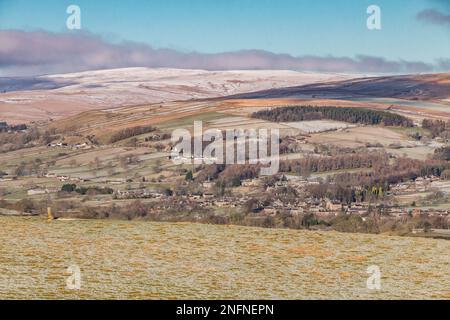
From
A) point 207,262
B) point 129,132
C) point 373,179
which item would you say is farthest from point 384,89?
point 207,262

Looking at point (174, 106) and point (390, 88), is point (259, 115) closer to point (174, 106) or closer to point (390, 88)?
point (174, 106)

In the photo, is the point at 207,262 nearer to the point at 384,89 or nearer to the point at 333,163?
the point at 333,163

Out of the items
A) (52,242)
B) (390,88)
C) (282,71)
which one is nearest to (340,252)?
(52,242)

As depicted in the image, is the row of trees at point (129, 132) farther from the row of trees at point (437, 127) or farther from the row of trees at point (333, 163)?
the row of trees at point (437, 127)

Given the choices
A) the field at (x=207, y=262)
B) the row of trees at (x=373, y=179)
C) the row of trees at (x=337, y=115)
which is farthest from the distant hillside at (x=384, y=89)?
the field at (x=207, y=262)

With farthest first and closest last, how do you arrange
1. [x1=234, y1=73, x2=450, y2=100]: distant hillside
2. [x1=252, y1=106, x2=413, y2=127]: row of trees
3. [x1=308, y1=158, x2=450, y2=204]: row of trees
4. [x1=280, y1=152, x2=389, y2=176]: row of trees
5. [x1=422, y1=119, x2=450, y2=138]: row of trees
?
1. [x1=234, y1=73, x2=450, y2=100]: distant hillside
2. [x1=252, y1=106, x2=413, y2=127]: row of trees
3. [x1=422, y1=119, x2=450, y2=138]: row of trees
4. [x1=280, y1=152, x2=389, y2=176]: row of trees
5. [x1=308, y1=158, x2=450, y2=204]: row of trees

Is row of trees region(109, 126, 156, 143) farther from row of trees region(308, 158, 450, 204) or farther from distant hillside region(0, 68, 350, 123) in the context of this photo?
row of trees region(308, 158, 450, 204)

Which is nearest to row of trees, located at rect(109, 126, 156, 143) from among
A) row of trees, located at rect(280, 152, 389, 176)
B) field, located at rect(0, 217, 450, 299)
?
row of trees, located at rect(280, 152, 389, 176)
